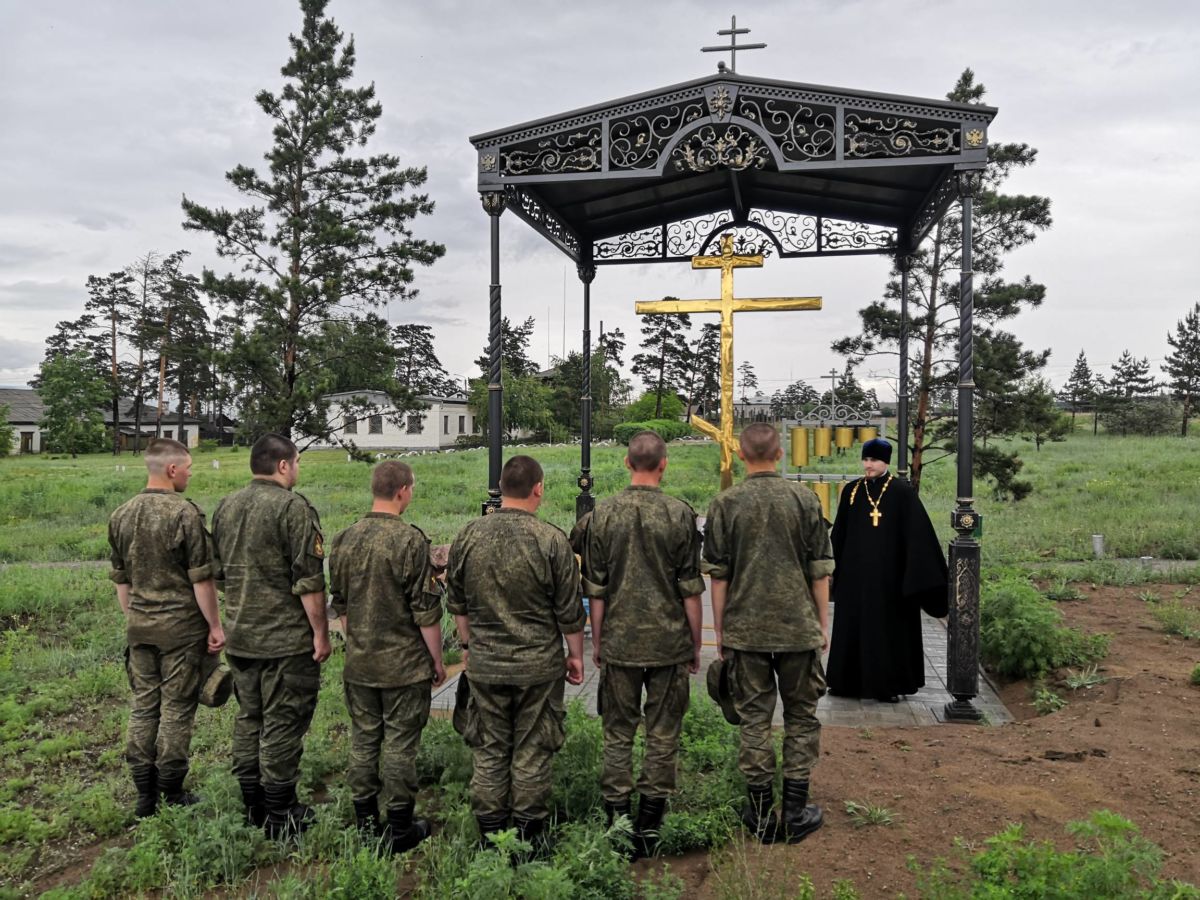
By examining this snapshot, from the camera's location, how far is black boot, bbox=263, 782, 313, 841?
13.2 feet

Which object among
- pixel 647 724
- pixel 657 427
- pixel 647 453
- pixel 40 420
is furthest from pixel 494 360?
pixel 40 420

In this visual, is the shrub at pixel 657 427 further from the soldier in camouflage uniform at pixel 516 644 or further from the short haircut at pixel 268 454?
the soldier in camouflage uniform at pixel 516 644

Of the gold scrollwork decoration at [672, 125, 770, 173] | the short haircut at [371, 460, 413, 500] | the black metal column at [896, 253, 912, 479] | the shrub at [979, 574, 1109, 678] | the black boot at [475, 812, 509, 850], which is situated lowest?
the black boot at [475, 812, 509, 850]

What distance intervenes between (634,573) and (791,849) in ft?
4.79

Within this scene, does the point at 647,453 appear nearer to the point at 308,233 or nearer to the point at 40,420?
the point at 308,233

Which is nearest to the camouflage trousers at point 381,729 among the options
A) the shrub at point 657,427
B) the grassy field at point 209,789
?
the grassy field at point 209,789

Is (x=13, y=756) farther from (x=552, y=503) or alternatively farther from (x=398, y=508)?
(x=552, y=503)

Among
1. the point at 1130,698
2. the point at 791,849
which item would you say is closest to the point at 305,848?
the point at 791,849

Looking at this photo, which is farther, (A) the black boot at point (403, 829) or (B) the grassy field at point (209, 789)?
(A) the black boot at point (403, 829)

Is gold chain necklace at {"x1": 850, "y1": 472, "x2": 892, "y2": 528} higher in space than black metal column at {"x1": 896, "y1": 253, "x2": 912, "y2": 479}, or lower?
lower

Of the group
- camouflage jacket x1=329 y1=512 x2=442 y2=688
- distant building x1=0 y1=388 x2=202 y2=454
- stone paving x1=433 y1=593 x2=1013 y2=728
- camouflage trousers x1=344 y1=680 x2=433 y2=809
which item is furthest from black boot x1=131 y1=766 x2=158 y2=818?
distant building x1=0 y1=388 x2=202 y2=454

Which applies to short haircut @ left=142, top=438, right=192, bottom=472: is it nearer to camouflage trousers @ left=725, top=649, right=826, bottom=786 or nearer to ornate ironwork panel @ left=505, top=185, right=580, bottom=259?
camouflage trousers @ left=725, top=649, right=826, bottom=786

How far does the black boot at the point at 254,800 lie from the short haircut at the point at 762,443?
10.2 ft

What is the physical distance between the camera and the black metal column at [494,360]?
6188 millimetres
